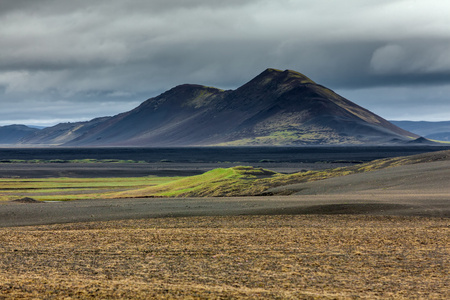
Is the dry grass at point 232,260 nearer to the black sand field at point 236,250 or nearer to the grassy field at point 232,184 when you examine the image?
the black sand field at point 236,250

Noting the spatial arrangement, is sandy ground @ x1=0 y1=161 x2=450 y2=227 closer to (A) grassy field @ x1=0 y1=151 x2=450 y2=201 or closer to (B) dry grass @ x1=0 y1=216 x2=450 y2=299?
(B) dry grass @ x1=0 y1=216 x2=450 y2=299

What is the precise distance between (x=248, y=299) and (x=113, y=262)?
5.43 meters

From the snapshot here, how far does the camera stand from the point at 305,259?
15359mm

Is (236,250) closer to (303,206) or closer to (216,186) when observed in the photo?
(303,206)

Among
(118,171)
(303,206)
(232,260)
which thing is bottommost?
(232,260)

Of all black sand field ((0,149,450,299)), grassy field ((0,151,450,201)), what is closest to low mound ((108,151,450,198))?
grassy field ((0,151,450,201))

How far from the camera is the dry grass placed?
39.1ft

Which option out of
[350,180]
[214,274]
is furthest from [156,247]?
[350,180]

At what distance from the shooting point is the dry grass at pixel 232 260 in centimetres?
1191

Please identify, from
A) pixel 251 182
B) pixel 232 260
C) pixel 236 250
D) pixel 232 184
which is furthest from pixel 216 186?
pixel 232 260

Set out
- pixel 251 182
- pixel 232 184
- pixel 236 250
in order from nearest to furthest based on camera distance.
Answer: pixel 236 250 → pixel 232 184 → pixel 251 182

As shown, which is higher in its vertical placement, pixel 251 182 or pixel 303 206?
pixel 251 182

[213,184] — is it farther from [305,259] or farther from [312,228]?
[305,259]

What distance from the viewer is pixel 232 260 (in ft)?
50.6
